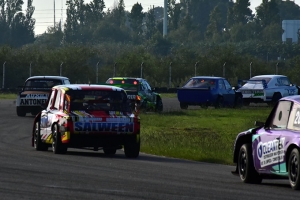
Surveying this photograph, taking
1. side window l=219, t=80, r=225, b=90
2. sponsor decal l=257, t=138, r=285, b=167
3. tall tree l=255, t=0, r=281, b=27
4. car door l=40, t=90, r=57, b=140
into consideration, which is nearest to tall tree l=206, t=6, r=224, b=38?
tall tree l=255, t=0, r=281, b=27

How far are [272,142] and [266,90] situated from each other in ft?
104

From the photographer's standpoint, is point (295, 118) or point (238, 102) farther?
point (238, 102)

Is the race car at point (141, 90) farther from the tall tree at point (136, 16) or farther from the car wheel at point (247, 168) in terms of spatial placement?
the tall tree at point (136, 16)

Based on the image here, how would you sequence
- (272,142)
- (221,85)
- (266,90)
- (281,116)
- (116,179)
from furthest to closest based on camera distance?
1. (266,90)
2. (221,85)
3. (116,179)
4. (281,116)
5. (272,142)

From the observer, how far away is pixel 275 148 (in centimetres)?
1431

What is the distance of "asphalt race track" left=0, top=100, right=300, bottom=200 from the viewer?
41.6 feet

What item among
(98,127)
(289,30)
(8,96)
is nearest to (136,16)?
(289,30)

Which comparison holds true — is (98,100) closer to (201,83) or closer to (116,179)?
(116,179)

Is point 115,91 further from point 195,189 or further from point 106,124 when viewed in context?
point 195,189

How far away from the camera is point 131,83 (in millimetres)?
38344

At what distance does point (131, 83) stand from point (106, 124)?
724 inches

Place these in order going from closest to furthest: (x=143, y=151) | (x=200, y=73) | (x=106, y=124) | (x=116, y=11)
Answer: (x=106, y=124), (x=143, y=151), (x=200, y=73), (x=116, y=11)

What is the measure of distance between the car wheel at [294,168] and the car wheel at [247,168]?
1.37 meters

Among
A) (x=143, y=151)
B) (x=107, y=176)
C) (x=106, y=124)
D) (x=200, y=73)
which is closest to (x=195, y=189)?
(x=107, y=176)
